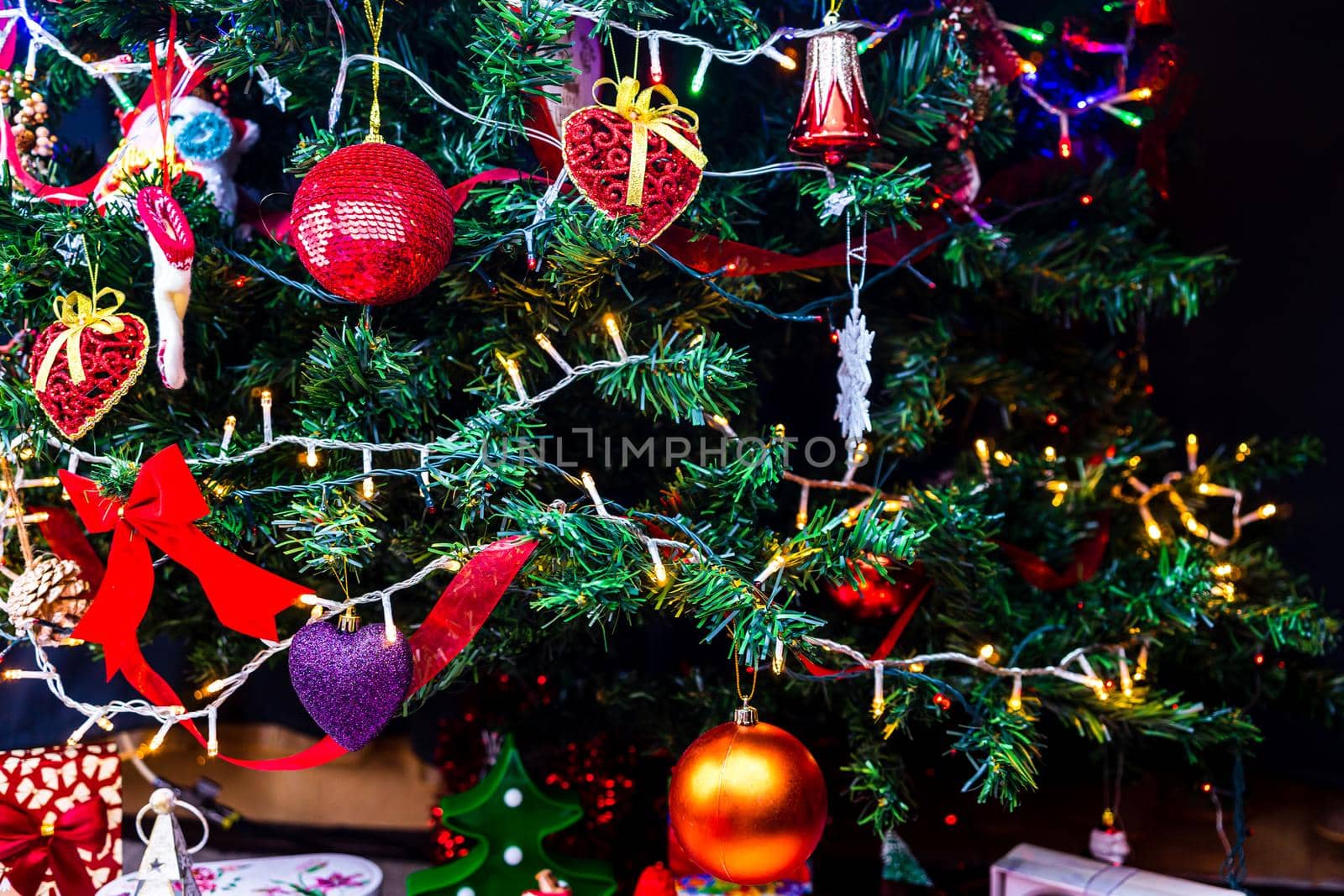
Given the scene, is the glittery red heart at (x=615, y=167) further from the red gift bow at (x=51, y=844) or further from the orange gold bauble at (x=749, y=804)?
the red gift bow at (x=51, y=844)

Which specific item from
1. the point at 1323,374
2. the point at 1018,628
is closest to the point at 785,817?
the point at 1018,628

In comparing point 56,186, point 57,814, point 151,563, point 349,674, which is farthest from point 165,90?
point 57,814

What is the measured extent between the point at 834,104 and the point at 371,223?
340 millimetres

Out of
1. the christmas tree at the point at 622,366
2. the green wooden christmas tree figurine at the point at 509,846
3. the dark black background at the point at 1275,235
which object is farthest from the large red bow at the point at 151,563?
the dark black background at the point at 1275,235

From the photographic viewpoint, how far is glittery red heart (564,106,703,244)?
30.4 inches

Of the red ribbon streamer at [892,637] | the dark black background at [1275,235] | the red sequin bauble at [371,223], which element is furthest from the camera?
the dark black background at [1275,235]

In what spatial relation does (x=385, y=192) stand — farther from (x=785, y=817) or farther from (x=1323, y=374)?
(x=1323, y=374)

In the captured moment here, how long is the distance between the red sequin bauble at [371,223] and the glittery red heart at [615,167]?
101 mm

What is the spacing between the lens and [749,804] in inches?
31.4

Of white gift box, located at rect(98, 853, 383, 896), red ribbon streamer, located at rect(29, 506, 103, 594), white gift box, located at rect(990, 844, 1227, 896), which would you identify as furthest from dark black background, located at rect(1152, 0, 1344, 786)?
red ribbon streamer, located at rect(29, 506, 103, 594)

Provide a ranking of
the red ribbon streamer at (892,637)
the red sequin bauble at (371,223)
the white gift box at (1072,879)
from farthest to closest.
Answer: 1. the white gift box at (1072,879)
2. the red ribbon streamer at (892,637)
3. the red sequin bauble at (371,223)

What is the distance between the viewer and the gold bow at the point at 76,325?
83 cm

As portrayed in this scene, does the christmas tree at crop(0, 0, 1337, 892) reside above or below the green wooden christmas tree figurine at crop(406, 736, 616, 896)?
above

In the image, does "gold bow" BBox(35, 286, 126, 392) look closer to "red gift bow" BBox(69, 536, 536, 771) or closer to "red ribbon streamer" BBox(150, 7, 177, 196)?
"red ribbon streamer" BBox(150, 7, 177, 196)
